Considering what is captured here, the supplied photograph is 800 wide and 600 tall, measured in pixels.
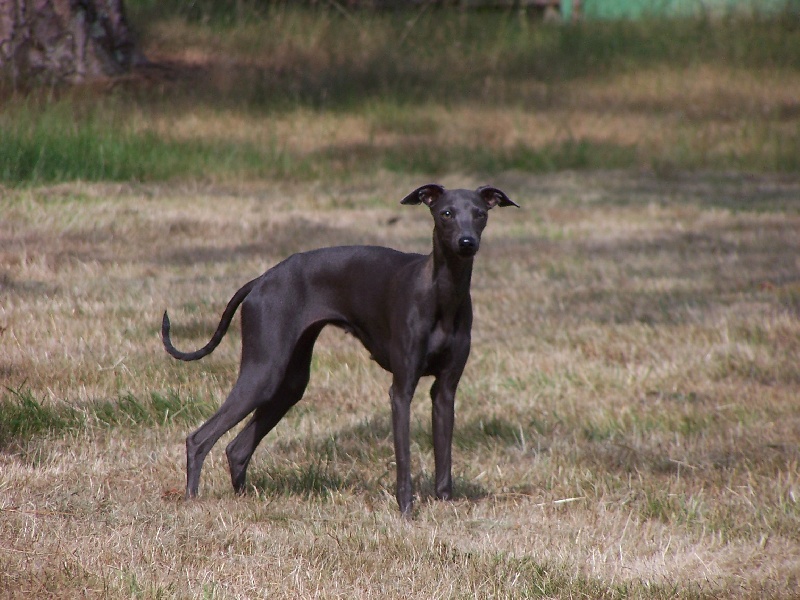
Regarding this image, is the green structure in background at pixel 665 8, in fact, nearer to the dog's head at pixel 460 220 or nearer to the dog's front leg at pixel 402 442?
the dog's head at pixel 460 220

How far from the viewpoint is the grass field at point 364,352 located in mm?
3838

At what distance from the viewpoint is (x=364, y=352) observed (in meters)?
6.54

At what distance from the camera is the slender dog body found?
426 centimetres

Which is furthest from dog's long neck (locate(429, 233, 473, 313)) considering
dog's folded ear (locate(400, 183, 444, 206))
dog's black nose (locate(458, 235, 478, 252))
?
dog's folded ear (locate(400, 183, 444, 206))

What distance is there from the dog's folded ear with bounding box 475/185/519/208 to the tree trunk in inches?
335

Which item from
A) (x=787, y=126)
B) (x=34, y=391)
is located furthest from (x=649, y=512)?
(x=787, y=126)

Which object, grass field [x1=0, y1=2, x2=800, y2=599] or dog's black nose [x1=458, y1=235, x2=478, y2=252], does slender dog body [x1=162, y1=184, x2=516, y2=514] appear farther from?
grass field [x1=0, y1=2, x2=800, y2=599]

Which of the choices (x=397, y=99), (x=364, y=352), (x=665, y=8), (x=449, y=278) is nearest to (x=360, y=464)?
(x=449, y=278)

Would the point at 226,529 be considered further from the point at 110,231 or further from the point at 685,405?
the point at 110,231

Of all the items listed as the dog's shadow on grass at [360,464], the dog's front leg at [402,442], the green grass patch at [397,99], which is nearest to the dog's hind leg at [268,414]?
the dog's shadow on grass at [360,464]

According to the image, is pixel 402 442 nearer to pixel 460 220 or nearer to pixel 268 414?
pixel 268 414

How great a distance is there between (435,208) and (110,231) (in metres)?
5.05

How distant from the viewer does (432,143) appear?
1339 centimetres

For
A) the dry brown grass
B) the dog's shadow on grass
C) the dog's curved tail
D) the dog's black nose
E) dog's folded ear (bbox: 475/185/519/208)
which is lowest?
the dog's shadow on grass
